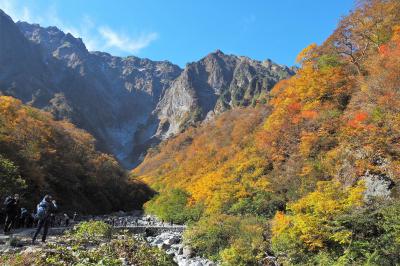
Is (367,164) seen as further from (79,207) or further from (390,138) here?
(79,207)

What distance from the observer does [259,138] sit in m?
42.0

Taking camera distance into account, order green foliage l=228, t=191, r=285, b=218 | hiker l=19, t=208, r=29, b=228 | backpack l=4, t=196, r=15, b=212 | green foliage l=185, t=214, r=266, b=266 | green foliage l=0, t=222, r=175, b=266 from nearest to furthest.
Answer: green foliage l=0, t=222, r=175, b=266
backpack l=4, t=196, r=15, b=212
green foliage l=185, t=214, r=266, b=266
hiker l=19, t=208, r=29, b=228
green foliage l=228, t=191, r=285, b=218

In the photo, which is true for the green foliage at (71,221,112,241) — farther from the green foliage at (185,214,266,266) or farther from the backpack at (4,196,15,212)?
the green foliage at (185,214,266,266)

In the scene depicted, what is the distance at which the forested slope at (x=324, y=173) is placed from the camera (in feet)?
59.3

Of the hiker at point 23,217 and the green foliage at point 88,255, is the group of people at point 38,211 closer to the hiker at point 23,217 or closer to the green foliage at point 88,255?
the hiker at point 23,217

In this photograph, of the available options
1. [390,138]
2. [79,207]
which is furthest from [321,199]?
[79,207]

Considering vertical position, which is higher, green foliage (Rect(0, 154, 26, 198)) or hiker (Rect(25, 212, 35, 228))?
green foliage (Rect(0, 154, 26, 198))

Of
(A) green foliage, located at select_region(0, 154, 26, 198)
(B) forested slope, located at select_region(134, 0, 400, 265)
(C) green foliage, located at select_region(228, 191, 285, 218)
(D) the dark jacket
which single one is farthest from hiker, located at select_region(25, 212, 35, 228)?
(C) green foliage, located at select_region(228, 191, 285, 218)

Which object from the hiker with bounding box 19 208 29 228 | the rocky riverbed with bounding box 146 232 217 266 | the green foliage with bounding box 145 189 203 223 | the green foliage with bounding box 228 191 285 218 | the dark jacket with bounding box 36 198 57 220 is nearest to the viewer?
the dark jacket with bounding box 36 198 57 220

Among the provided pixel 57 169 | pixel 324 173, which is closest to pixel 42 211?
pixel 324 173

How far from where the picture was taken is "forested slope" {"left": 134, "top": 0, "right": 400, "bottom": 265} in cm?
1806

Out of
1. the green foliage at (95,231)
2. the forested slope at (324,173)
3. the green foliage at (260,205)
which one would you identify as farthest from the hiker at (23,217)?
the green foliage at (260,205)

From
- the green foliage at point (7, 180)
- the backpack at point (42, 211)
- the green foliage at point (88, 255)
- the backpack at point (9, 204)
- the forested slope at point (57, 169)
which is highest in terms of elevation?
the forested slope at point (57, 169)

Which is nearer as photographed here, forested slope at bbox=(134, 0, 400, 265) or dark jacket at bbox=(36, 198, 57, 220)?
dark jacket at bbox=(36, 198, 57, 220)
